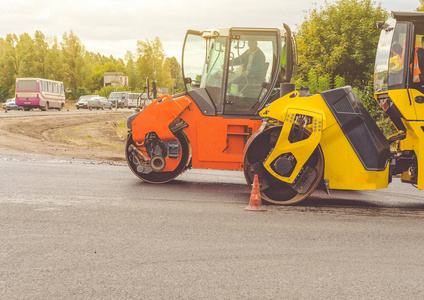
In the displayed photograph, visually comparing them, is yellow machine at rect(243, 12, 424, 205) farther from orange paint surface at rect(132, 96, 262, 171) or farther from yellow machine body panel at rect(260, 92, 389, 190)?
orange paint surface at rect(132, 96, 262, 171)

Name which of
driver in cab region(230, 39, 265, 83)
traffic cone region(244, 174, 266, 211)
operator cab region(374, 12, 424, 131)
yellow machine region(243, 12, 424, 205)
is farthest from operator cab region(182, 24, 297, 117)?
traffic cone region(244, 174, 266, 211)

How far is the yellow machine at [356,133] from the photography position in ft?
23.5

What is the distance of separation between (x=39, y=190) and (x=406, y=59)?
573cm

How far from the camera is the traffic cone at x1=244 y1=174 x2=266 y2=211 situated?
7250 millimetres

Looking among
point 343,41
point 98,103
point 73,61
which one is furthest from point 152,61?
point 343,41

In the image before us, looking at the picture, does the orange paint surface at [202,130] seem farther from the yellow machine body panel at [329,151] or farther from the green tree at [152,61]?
the green tree at [152,61]

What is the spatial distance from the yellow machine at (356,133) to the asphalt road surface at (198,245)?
49cm

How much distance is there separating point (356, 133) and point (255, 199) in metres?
1.65

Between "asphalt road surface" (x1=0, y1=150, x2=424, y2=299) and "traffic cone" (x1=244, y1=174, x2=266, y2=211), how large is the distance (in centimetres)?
19

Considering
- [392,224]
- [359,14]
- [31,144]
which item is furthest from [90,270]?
[359,14]

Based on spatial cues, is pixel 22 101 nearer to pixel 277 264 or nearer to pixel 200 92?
pixel 200 92

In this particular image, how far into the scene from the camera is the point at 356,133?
732cm

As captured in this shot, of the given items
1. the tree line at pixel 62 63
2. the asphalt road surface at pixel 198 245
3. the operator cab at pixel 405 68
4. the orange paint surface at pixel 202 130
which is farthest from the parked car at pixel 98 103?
the operator cab at pixel 405 68

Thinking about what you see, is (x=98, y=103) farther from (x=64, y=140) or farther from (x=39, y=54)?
(x=64, y=140)
